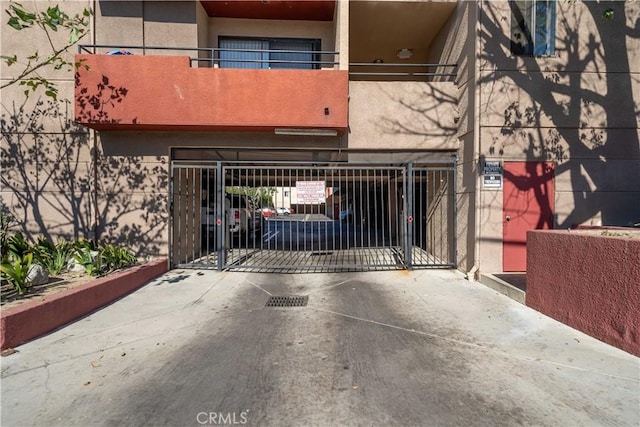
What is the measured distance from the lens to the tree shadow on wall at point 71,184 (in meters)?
7.41

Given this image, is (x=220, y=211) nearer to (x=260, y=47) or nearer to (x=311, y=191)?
(x=311, y=191)

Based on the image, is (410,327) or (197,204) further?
(197,204)

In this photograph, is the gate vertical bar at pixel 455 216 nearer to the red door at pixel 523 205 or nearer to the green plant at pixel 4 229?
the red door at pixel 523 205

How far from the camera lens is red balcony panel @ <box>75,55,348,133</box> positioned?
6.95m

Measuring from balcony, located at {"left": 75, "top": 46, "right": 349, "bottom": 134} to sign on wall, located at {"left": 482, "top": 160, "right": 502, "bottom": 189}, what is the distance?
126 inches

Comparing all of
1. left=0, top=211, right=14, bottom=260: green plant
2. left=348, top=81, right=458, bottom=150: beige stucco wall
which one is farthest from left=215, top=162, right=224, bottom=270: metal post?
left=0, top=211, right=14, bottom=260: green plant

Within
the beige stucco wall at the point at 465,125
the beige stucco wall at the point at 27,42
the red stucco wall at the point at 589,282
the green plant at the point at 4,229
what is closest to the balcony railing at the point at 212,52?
the beige stucco wall at the point at 27,42

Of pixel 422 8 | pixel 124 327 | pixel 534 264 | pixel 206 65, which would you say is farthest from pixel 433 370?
pixel 206 65

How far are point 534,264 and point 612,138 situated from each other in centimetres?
429

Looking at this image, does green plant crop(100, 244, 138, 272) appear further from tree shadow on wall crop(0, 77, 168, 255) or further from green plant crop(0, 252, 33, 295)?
green plant crop(0, 252, 33, 295)

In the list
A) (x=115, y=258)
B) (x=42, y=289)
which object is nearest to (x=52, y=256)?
(x=115, y=258)

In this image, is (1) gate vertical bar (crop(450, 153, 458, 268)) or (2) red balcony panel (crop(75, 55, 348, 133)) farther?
(1) gate vertical bar (crop(450, 153, 458, 268))

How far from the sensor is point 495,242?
6.92 meters

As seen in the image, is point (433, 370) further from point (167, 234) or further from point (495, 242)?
point (167, 234)
